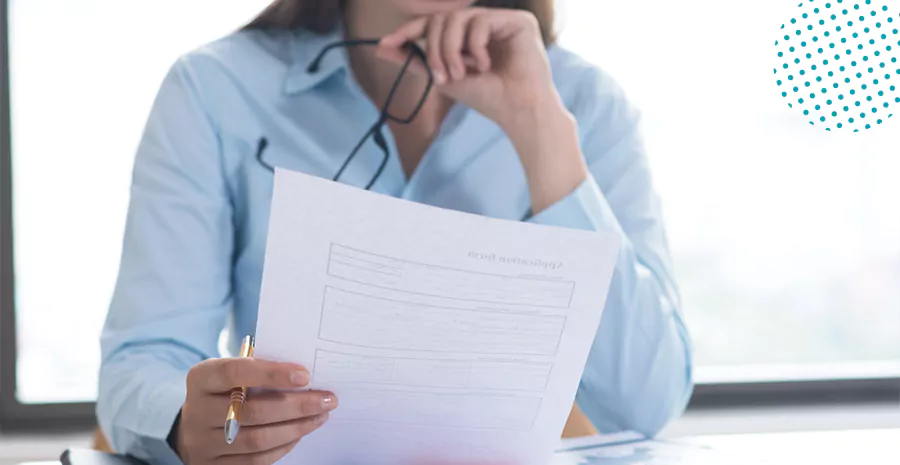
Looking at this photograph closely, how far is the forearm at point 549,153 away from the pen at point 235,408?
15.4 inches

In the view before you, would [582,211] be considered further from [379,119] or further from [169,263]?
[169,263]

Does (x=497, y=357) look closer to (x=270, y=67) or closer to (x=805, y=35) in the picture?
(x=805, y=35)

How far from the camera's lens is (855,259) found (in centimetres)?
173

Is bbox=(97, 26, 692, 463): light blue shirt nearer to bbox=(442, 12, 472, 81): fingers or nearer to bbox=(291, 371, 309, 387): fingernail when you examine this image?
bbox=(442, 12, 472, 81): fingers

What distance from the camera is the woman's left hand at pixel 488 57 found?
0.92 metres

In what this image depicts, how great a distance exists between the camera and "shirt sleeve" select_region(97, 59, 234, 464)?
857 millimetres

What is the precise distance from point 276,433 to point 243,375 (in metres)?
0.05

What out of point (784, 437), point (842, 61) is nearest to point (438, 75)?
point (842, 61)

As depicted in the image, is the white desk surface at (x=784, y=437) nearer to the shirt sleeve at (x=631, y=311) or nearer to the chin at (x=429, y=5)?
the shirt sleeve at (x=631, y=311)

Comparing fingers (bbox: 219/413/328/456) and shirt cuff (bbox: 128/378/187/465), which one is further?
shirt cuff (bbox: 128/378/187/465)

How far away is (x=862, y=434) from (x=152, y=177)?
0.79m

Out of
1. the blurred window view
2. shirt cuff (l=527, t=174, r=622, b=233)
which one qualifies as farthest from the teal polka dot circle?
the blurred window view

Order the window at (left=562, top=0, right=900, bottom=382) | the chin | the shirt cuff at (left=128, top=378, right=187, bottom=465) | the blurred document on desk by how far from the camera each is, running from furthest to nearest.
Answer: the window at (left=562, top=0, right=900, bottom=382), the chin, the shirt cuff at (left=128, top=378, right=187, bottom=465), the blurred document on desk

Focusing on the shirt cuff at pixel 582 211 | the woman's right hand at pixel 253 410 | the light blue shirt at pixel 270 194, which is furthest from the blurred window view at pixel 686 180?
the woman's right hand at pixel 253 410
